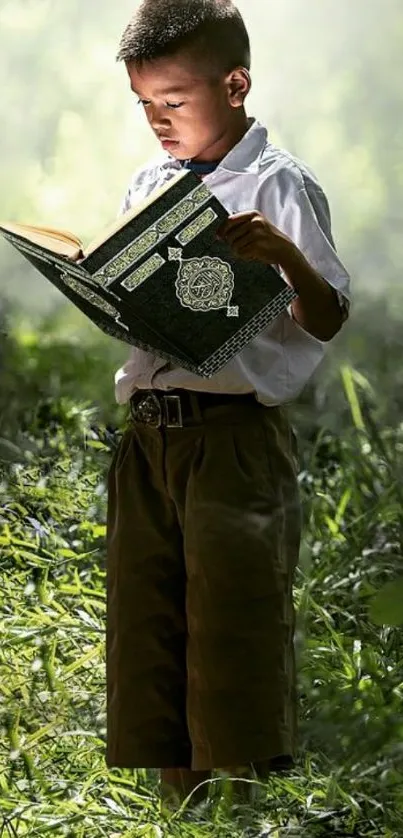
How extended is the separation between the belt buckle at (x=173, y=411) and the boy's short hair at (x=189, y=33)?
400mm

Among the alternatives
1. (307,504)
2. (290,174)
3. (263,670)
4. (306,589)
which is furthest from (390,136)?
(263,670)

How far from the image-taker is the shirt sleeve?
6.11 feet

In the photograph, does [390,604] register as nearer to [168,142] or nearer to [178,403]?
[178,403]

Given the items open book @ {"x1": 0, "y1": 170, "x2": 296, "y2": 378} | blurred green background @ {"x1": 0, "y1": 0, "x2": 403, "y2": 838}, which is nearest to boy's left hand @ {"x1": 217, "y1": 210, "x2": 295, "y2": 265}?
open book @ {"x1": 0, "y1": 170, "x2": 296, "y2": 378}

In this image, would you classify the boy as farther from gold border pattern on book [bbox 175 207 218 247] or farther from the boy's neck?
gold border pattern on book [bbox 175 207 218 247]

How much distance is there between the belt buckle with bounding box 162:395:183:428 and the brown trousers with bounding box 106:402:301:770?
1cm

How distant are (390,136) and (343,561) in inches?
34.1

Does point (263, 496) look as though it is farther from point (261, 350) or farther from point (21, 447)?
point (21, 447)

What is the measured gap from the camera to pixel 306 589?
2617 mm

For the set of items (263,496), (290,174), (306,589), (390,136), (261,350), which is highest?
(290,174)

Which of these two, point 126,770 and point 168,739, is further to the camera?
point 126,770

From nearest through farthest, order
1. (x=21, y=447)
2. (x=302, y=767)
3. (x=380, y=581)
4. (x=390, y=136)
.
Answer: (x=302, y=767), (x=380, y=581), (x=390, y=136), (x=21, y=447)

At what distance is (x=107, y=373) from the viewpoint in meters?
3.45

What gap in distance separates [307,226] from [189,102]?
0.21 metres
